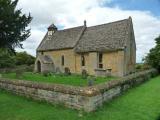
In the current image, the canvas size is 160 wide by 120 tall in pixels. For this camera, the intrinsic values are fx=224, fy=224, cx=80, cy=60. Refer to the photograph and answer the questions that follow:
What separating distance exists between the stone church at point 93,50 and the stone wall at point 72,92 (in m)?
14.3

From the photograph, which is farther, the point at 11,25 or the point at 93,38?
the point at 93,38

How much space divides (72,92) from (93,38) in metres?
24.0

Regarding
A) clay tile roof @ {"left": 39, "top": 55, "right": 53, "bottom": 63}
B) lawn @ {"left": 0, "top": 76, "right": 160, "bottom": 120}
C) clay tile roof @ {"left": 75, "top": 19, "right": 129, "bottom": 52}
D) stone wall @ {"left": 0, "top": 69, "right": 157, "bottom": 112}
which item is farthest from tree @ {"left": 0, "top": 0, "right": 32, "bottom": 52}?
lawn @ {"left": 0, "top": 76, "right": 160, "bottom": 120}

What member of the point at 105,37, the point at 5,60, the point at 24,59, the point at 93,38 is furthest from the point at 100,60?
the point at 24,59

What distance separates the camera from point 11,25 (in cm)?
3103

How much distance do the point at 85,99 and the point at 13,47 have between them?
82.0 feet

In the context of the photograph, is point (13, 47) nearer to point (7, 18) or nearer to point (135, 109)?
point (7, 18)

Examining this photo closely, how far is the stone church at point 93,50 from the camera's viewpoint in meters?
30.4

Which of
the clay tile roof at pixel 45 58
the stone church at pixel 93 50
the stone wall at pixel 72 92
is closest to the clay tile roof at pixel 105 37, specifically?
the stone church at pixel 93 50

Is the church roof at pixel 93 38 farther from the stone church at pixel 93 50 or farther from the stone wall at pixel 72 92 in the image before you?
the stone wall at pixel 72 92

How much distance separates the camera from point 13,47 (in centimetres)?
3331

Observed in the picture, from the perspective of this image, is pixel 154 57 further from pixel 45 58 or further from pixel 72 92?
pixel 72 92

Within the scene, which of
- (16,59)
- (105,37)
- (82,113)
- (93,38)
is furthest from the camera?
(16,59)

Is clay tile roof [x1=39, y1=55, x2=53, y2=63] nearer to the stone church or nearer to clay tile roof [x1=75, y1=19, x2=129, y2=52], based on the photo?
the stone church
